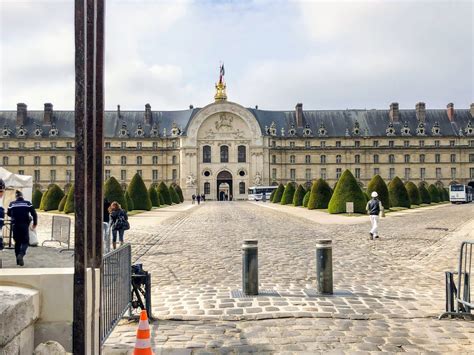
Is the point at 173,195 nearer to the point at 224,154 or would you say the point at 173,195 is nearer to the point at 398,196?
the point at 224,154

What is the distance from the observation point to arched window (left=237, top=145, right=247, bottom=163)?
219ft

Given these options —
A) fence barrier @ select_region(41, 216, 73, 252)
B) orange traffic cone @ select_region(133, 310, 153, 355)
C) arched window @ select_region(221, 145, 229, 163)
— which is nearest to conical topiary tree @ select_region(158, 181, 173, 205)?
arched window @ select_region(221, 145, 229, 163)

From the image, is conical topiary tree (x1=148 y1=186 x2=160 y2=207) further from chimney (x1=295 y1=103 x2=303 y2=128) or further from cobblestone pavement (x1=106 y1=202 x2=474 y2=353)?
chimney (x1=295 y1=103 x2=303 y2=128)

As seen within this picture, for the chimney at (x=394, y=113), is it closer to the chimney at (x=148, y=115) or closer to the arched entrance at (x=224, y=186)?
the arched entrance at (x=224, y=186)

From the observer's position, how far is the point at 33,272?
3482 mm

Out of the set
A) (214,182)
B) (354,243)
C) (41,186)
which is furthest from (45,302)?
(41,186)

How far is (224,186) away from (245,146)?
7760 mm

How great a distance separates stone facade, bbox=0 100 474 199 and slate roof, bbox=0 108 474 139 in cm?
15

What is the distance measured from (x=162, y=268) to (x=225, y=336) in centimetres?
453

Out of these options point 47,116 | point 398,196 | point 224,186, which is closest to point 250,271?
point 398,196

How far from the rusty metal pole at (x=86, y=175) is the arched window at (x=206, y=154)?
6299 centimetres

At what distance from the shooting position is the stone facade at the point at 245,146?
6644 centimetres

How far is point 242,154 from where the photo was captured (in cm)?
6706

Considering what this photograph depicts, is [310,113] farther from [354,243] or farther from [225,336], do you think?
[225,336]
